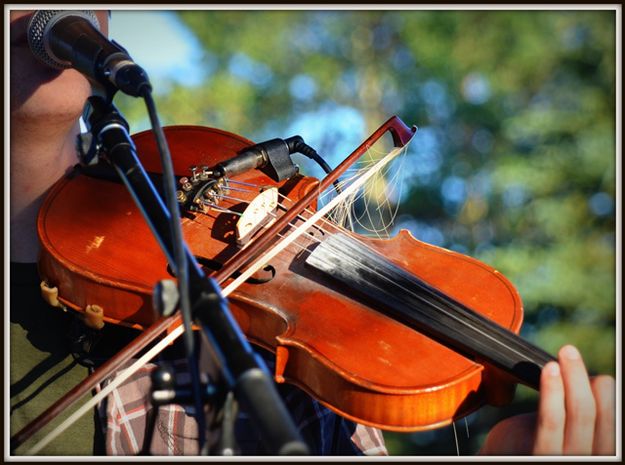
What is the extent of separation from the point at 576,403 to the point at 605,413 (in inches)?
2.2

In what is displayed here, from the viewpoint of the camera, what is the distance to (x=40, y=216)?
1471mm

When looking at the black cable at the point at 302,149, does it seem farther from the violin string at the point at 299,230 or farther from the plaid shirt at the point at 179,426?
the plaid shirt at the point at 179,426

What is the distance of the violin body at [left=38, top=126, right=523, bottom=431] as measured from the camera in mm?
1145

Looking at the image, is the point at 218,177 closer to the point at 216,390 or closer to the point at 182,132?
the point at 182,132

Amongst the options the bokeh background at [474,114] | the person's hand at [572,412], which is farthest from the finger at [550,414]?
the bokeh background at [474,114]

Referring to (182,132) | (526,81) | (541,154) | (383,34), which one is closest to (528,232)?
(541,154)

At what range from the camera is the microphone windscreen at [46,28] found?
3.88ft

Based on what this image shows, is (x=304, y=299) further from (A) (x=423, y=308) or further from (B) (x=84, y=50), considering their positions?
(B) (x=84, y=50)

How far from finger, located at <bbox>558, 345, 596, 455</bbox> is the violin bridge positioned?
25.0 inches

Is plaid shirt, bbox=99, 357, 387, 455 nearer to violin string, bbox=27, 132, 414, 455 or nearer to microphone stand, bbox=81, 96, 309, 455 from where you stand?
violin string, bbox=27, 132, 414, 455

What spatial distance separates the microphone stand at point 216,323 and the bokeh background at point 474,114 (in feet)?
13.6

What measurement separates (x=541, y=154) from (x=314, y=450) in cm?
479

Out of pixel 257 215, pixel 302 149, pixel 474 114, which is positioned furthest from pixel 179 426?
pixel 474 114

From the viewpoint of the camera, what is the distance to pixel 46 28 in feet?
3.96
